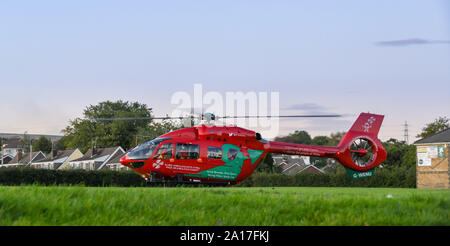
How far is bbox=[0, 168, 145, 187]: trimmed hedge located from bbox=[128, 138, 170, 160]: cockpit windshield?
13595 millimetres

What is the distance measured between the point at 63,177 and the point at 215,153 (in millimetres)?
22537

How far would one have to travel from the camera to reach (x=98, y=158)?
87000 mm

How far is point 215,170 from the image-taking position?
23.6m

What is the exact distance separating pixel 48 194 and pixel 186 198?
2.49m

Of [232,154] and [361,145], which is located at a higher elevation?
[361,145]

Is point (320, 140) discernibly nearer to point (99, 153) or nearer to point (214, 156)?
point (99, 153)

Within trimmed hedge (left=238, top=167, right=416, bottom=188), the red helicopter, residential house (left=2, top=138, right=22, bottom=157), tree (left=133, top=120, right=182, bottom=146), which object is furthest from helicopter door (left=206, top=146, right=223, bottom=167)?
residential house (left=2, top=138, right=22, bottom=157)

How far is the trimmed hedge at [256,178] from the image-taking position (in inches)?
1594

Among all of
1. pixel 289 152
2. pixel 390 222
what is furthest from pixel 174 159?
pixel 390 222

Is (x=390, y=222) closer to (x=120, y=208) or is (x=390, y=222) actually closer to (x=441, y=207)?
(x=441, y=207)

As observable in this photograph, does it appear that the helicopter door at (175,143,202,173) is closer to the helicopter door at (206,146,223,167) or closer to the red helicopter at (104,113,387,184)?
the red helicopter at (104,113,387,184)

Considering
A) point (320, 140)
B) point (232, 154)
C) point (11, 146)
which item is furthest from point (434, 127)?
point (11, 146)

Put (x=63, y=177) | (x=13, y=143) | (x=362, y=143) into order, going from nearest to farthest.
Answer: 1. (x=362, y=143)
2. (x=63, y=177)
3. (x=13, y=143)
